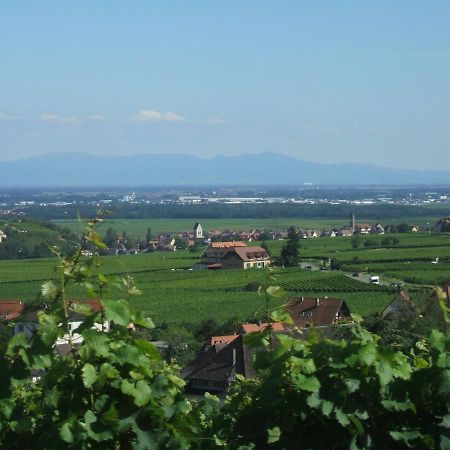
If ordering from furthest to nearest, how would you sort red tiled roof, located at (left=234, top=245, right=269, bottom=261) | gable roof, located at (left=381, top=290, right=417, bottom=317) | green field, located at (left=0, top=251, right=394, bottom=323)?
red tiled roof, located at (left=234, top=245, right=269, bottom=261), green field, located at (left=0, top=251, right=394, bottom=323), gable roof, located at (left=381, top=290, right=417, bottom=317)

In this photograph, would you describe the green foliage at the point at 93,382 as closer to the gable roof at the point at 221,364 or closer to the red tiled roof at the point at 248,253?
the gable roof at the point at 221,364

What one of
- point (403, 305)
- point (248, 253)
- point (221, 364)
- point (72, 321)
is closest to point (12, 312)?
point (72, 321)

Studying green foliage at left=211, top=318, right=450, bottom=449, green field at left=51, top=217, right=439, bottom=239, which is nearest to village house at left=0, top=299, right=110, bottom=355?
green foliage at left=211, top=318, right=450, bottom=449

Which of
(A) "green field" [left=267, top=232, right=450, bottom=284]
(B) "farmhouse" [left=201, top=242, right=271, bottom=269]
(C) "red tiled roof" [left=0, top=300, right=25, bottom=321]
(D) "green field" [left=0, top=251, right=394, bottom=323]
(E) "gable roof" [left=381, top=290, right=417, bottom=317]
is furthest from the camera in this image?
(B) "farmhouse" [left=201, top=242, right=271, bottom=269]

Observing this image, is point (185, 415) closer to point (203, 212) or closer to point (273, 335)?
point (273, 335)

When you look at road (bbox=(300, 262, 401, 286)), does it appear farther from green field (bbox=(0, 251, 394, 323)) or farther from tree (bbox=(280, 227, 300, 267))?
green field (bbox=(0, 251, 394, 323))

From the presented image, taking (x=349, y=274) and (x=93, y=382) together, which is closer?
(x=93, y=382)

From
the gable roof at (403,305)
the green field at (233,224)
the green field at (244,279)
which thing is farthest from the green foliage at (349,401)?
the green field at (233,224)

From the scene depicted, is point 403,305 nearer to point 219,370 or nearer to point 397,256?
point 219,370

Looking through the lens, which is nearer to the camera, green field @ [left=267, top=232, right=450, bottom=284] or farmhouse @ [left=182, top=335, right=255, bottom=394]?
farmhouse @ [left=182, top=335, right=255, bottom=394]

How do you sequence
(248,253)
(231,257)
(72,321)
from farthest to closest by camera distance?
(248,253) → (231,257) → (72,321)

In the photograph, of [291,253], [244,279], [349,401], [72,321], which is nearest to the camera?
[349,401]
